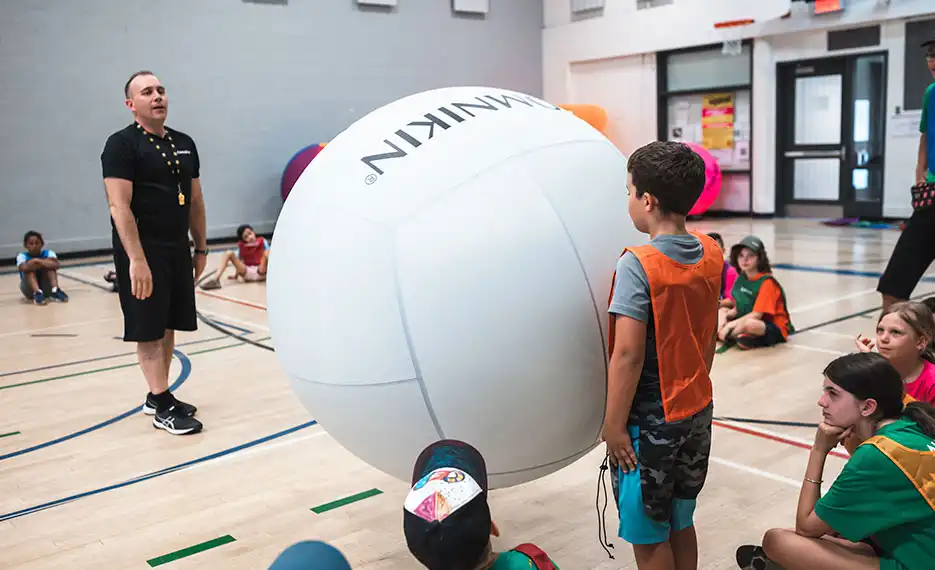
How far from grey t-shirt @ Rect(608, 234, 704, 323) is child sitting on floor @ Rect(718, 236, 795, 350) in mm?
3729

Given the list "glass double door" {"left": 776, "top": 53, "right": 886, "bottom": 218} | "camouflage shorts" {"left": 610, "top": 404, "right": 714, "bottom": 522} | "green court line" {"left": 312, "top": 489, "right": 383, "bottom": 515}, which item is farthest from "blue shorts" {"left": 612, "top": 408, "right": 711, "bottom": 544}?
"glass double door" {"left": 776, "top": 53, "right": 886, "bottom": 218}

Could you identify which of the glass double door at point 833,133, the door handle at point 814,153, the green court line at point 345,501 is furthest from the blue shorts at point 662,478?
the door handle at point 814,153

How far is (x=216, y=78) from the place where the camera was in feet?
44.3

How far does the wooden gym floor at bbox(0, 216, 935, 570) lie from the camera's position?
117 inches

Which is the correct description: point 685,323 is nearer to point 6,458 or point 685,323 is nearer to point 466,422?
point 466,422

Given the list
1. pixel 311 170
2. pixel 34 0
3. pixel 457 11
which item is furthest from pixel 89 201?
pixel 311 170

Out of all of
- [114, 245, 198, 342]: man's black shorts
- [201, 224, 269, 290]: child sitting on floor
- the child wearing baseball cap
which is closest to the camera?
the child wearing baseball cap

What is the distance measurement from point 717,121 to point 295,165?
752 centimetres

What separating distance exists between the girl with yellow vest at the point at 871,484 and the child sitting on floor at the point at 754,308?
324cm

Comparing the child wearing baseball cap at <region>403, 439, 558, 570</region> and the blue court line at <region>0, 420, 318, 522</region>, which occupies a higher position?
the child wearing baseball cap at <region>403, 439, 558, 570</region>

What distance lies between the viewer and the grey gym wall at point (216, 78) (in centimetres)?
1194

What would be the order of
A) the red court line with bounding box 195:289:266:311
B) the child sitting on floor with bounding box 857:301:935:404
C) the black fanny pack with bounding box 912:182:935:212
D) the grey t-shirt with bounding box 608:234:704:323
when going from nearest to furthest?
the grey t-shirt with bounding box 608:234:704:323 → the child sitting on floor with bounding box 857:301:935:404 → the black fanny pack with bounding box 912:182:935:212 → the red court line with bounding box 195:289:266:311

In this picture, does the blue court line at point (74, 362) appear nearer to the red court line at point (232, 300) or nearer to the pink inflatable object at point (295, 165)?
the red court line at point (232, 300)

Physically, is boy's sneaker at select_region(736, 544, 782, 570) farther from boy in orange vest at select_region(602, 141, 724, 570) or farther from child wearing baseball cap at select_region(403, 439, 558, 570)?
child wearing baseball cap at select_region(403, 439, 558, 570)
